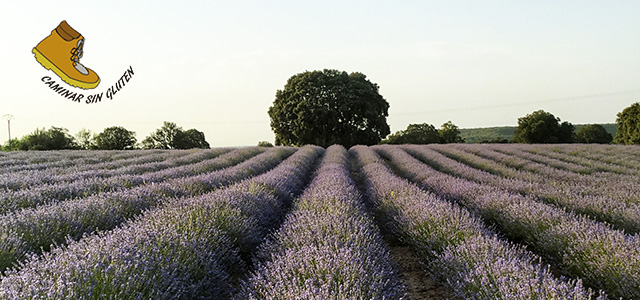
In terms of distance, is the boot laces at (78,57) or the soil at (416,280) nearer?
the soil at (416,280)

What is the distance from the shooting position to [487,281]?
2.55 m

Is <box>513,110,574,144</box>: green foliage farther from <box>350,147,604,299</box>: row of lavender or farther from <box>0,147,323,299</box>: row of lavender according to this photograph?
<box>0,147,323,299</box>: row of lavender

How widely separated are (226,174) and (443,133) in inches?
1811

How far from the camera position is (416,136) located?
42.8 metres

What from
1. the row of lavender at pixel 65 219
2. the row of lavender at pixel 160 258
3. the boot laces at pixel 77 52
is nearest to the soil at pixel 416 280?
the row of lavender at pixel 160 258

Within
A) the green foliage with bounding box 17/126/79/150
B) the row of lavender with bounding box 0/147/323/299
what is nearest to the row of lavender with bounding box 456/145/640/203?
the row of lavender with bounding box 0/147/323/299

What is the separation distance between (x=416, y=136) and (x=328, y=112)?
16862mm

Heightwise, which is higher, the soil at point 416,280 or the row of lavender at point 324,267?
the row of lavender at point 324,267

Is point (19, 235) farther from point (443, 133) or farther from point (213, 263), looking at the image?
point (443, 133)

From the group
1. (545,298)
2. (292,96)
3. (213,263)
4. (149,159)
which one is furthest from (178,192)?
(292,96)

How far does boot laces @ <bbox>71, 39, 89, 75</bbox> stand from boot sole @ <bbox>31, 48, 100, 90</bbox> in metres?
0.25

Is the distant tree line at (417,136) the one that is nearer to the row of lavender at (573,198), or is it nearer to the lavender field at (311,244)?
the row of lavender at (573,198)

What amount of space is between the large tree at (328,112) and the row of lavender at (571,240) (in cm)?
2400

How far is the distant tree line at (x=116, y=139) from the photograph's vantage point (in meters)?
40.6
